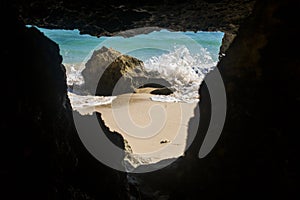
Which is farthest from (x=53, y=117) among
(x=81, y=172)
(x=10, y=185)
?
(x=10, y=185)

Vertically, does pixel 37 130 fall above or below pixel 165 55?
above

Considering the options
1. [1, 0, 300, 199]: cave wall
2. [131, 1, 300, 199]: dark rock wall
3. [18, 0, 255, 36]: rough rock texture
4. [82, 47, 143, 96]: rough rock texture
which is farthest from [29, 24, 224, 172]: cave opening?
[131, 1, 300, 199]: dark rock wall

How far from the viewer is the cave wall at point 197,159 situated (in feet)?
5.74

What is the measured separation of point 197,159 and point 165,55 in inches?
527

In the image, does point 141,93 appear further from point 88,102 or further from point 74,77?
point 74,77

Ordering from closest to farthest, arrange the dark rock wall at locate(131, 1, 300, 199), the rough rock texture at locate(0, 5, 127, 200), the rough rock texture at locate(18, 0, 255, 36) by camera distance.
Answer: the rough rock texture at locate(0, 5, 127, 200), the dark rock wall at locate(131, 1, 300, 199), the rough rock texture at locate(18, 0, 255, 36)

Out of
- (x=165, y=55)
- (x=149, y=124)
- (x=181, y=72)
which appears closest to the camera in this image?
(x=149, y=124)

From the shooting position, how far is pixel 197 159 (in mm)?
3285

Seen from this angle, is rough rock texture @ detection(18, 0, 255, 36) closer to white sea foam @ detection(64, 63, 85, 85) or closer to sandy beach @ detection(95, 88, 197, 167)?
sandy beach @ detection(95, 88, 197, 167)

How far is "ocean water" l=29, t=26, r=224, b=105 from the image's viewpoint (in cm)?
1089

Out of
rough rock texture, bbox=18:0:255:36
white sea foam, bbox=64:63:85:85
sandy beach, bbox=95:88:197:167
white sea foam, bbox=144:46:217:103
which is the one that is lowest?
white sea foam, bbox=64:63:85:85

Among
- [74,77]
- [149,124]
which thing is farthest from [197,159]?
[74,77]

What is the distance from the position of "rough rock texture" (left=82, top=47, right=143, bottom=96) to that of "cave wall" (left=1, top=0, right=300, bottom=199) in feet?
19.9

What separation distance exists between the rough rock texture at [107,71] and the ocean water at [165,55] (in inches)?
25.5
